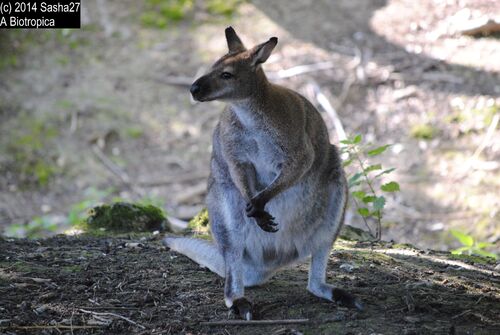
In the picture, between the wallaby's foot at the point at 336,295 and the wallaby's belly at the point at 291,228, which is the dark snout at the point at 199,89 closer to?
the wallaby's belly at the point at 291,228

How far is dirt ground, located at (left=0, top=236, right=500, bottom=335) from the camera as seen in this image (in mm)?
3479

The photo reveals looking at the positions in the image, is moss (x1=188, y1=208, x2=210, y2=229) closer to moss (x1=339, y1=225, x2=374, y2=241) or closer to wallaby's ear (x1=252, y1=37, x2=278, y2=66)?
moss (x1=339, y1=225, x2=374, y2=241)

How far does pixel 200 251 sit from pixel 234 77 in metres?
1.30

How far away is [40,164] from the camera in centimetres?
A: 945

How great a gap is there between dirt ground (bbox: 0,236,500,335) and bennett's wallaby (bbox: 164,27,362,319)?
0.19 metres

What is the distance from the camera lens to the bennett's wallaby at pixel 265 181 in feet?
12.7

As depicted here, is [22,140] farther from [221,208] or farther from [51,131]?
[221,208]

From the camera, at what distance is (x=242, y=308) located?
3.68m

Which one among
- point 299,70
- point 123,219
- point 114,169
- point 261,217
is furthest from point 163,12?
point 261,217

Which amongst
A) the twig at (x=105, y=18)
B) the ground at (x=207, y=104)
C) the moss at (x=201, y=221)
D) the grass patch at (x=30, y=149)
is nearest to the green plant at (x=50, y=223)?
the ground at (x=207, y=104)

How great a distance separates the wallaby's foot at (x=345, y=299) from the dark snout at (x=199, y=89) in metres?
1.33

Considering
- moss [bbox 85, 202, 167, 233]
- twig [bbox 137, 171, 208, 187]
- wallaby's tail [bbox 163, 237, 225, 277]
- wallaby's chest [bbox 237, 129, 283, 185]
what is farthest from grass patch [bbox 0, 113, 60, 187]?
wallaby's chest [bbox 237, 129, 283, 185]

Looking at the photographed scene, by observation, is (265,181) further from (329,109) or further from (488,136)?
(329,109)

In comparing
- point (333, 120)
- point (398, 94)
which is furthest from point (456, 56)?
point (333, 120)
